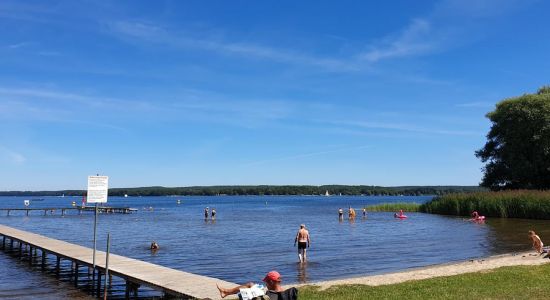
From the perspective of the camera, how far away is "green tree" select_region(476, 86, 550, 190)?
189 feet

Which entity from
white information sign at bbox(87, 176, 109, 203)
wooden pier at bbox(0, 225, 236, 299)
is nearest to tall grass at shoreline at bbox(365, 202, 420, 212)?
wooden pier at bbox(0, 225, 236, 299)

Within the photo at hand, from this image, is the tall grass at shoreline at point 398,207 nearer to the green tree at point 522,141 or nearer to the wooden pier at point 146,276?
the green tree at point 522,141

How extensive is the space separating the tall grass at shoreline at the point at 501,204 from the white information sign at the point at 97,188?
152ft

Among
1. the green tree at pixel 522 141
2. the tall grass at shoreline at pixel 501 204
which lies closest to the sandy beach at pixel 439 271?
the tall grass at shoreline at pixel 501 204

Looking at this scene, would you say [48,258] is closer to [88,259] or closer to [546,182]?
[88,259]

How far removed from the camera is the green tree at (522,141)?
189ft

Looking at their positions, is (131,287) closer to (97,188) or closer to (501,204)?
(97,188)

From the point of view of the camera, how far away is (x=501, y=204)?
53.6 meters

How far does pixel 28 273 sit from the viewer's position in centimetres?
2306

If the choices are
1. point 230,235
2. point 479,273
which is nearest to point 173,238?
point 230,235

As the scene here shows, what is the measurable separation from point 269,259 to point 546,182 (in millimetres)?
46171

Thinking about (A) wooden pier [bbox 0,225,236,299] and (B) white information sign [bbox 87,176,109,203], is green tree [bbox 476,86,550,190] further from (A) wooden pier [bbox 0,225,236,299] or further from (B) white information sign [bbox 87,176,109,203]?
(B) white information sign [bbox 87,176,109,203]

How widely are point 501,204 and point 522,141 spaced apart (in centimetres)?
1035

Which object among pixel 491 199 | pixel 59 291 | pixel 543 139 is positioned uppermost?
pixel 543 139
